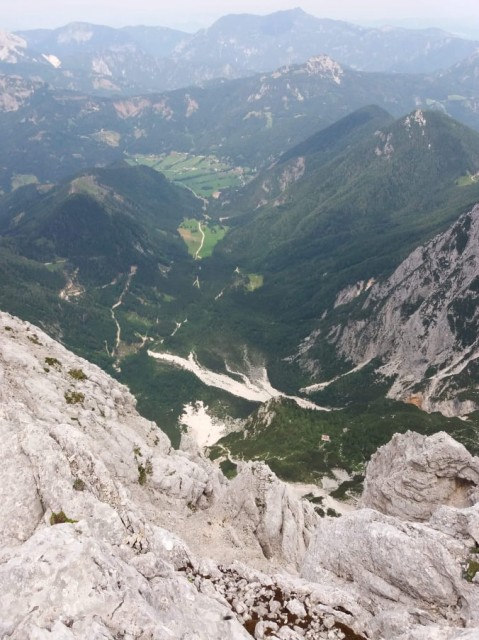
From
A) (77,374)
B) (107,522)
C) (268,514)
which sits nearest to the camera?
(107,522)

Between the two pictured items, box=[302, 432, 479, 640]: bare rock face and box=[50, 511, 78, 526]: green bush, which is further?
box=[50, 511, 78, 526]: green bush

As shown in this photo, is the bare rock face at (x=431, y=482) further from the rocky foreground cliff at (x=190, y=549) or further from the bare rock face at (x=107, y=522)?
the bare rock face at (x=107, y=522)

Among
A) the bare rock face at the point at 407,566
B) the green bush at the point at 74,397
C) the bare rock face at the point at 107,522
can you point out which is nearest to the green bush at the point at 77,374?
the bare rock face at the point at 107,522

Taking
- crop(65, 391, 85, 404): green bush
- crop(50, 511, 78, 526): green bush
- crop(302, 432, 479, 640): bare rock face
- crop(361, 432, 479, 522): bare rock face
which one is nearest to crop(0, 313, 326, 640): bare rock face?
crop(50, 511, 78, 526): green bush

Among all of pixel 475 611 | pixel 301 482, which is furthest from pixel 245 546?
pixel 301 482

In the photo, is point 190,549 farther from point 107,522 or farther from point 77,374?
point 77,374

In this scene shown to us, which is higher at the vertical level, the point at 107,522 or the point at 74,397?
the point at 107,522

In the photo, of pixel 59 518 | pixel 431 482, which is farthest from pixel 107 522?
pixel 431 482

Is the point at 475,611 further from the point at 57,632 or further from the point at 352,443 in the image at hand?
the point at 352,443

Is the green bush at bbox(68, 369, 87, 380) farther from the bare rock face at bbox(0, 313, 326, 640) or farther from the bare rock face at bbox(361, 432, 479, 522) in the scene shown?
the bare rock face at bbox(361, 432, 479, 522)
